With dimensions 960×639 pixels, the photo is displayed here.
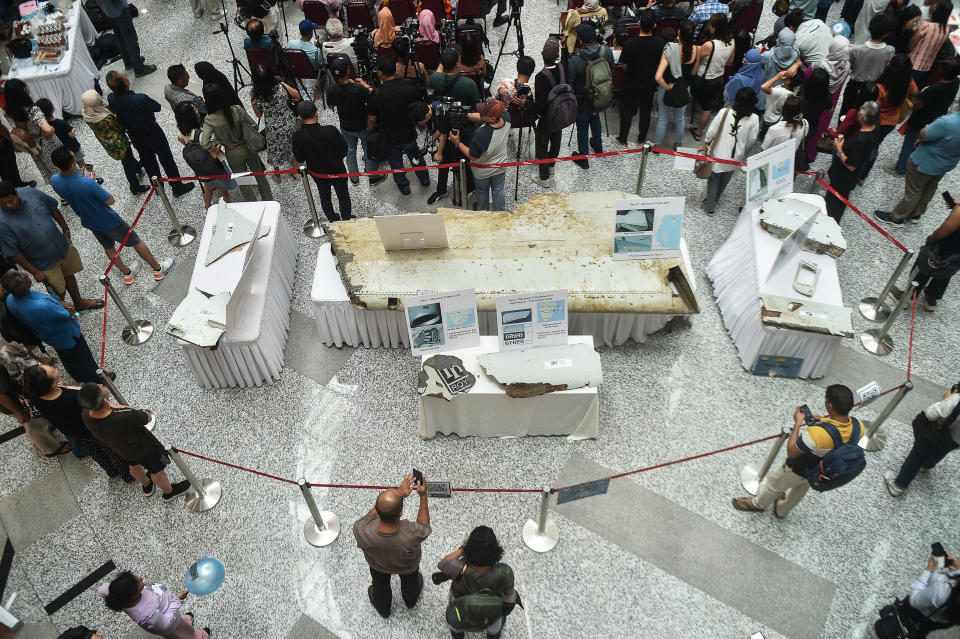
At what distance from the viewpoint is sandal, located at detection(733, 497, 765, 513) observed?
4.83m

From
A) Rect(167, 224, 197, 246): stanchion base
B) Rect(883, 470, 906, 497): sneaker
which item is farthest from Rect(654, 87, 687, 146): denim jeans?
Rect(167, 224, 197, 246): stanchion base

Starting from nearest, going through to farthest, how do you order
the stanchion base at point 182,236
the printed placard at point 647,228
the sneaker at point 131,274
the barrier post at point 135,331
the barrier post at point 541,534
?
1. the barrier post at point 541,534
2. the printed placard at point 647,228
3. the barrier post at point 135,331
4. the sneaker at point 131,274
5. the stanchion base at point 182,236

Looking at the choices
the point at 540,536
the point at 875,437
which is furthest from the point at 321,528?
the point at 875,437

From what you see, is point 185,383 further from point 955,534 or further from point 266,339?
point 955,534

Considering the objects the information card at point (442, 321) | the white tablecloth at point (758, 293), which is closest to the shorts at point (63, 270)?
the information card at point (442, 321)

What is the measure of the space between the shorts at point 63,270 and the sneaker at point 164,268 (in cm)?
75

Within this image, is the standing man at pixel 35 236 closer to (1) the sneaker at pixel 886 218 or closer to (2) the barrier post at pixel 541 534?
(2) the barrier post at pixel 541 534

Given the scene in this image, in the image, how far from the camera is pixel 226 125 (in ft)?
21.8

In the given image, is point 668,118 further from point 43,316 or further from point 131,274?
point 43,316

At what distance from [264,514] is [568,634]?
245cm

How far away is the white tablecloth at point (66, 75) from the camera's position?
8.81 metres

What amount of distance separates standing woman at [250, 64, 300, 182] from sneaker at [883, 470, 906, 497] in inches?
251

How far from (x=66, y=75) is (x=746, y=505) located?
997 cm

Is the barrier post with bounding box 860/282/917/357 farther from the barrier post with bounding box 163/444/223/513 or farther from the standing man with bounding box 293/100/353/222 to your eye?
the barrier post with bounding box 163/444/223/513
